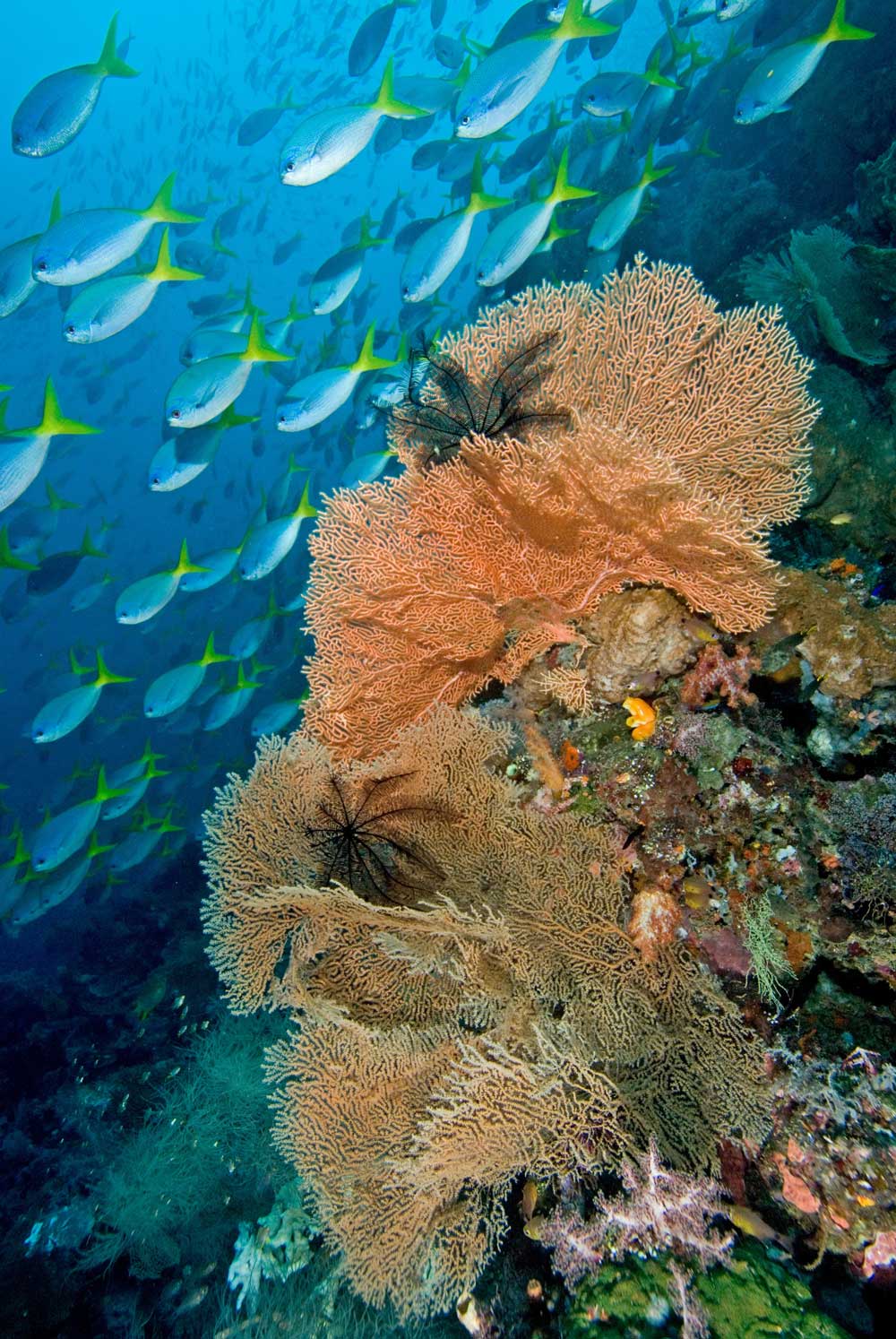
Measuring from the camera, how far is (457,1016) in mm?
2812

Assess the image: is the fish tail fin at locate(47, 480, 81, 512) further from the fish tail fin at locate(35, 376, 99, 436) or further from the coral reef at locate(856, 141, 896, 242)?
the coral reef at locate(856, 141, 896, 242)

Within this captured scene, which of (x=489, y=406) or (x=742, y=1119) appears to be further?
(x=489, y=406)

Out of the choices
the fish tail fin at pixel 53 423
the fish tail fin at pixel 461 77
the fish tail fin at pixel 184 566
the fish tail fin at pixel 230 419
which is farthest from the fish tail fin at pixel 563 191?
the fish tail fin at pixel 184 566

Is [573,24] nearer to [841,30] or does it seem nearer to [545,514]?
[841,30]

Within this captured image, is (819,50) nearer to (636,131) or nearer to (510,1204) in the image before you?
(636,131)

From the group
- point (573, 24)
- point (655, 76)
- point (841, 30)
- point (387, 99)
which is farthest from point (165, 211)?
point (655, 76)

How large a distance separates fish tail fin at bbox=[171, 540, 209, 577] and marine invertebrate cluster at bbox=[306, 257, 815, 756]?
229 inches

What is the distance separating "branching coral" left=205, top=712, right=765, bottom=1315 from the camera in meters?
2.37

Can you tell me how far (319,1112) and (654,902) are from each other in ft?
5.53

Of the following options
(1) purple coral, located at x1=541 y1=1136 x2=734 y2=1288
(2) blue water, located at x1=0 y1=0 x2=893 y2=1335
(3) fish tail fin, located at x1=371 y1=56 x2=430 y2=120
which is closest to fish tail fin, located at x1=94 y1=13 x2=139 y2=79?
(2) blue water, located at x1=0 y1=0 x2=893 y2=1335

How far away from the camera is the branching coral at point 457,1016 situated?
7.78 ft

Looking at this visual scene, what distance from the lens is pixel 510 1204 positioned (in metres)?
3.01

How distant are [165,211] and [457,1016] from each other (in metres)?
7.50

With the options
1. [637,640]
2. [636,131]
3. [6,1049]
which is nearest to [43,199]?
[636,131]
